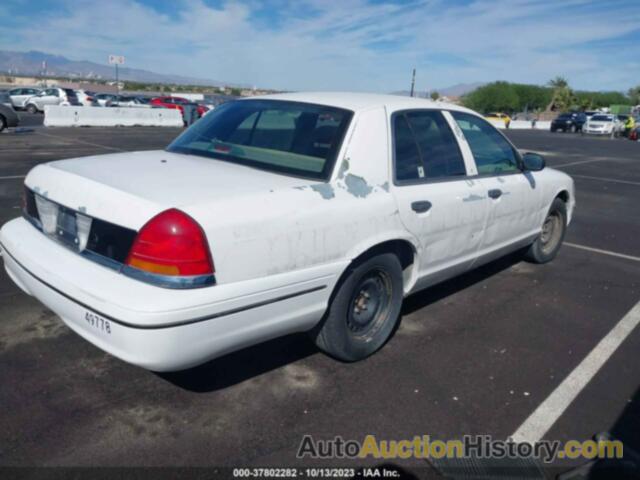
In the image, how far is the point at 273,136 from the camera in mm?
3695

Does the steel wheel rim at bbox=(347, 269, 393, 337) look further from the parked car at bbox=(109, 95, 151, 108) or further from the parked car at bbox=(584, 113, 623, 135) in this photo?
the parked car at bbox=(584, 113, 623, 135)

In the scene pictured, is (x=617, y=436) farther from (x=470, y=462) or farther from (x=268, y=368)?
(x=268, y=368)

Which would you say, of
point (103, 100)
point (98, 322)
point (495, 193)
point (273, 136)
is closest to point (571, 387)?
point (495, 193)

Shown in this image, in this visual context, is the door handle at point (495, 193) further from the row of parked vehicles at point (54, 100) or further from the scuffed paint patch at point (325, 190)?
the row of parked vehicles at point (54, 100)

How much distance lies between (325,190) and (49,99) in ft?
106

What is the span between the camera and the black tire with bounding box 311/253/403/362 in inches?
129

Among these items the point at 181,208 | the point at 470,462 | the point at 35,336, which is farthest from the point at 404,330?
the point at 35,336

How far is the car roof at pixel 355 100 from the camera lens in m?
3.63

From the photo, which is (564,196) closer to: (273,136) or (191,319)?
(273,136)

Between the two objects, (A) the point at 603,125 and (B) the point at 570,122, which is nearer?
(A) the point at 603,125

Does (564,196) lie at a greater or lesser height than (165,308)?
greater

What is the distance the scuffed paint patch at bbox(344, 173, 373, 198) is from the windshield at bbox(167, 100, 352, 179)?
0.45 feet

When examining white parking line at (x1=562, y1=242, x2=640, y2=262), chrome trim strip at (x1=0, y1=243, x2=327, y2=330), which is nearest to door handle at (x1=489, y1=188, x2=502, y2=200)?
chrome trim strip at (x1=0, y1=243, x2=327, y2=330)

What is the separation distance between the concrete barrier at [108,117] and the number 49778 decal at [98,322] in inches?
866
